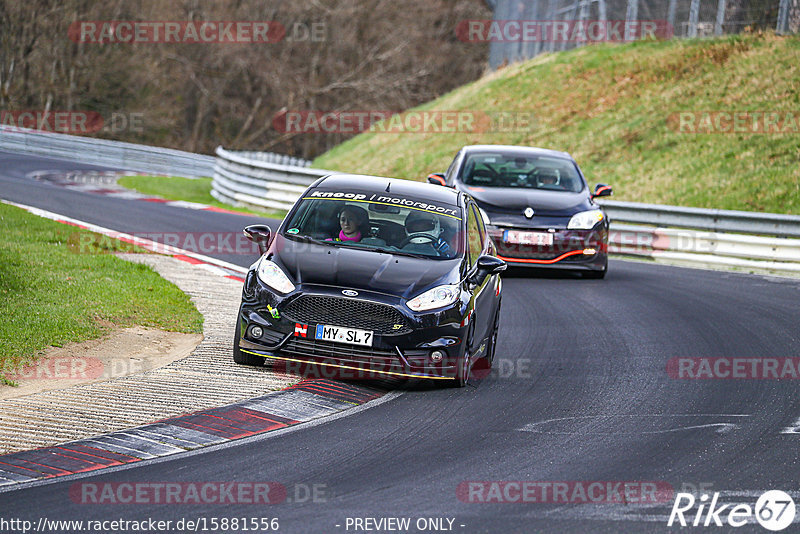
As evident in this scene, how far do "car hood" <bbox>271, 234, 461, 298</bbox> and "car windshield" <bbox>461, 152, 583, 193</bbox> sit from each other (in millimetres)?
7386

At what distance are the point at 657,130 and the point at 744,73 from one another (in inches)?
125

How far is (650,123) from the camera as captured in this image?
30.6 metres

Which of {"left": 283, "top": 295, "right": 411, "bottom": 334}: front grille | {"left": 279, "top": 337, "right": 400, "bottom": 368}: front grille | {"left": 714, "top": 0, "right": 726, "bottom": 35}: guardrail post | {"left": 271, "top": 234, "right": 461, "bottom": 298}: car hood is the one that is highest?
{"left": 714, "top": 0, "right": 726, "bottom": 35}: guardrail post

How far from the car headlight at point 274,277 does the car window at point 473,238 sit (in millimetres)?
1702

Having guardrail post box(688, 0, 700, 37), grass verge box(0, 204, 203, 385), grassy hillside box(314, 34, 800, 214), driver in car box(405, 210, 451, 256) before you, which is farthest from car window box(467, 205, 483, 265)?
guardrail post box(688, 0, 700, 37)

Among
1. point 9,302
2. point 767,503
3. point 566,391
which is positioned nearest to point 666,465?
point 767,503

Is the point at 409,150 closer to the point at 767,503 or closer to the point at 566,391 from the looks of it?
the point at 566,391

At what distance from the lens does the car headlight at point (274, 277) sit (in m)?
8.75

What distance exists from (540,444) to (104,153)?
105 ft

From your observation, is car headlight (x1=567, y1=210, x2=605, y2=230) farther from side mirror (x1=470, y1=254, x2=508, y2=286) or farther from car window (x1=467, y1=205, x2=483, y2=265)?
side mirror (x1=470, y1=254, x2=508, y2=286)

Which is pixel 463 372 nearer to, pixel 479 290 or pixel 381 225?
pixel 479 290

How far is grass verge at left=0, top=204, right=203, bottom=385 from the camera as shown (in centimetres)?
938

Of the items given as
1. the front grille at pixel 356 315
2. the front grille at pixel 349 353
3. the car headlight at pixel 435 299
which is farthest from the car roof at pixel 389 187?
the front grille at pixel 349 353

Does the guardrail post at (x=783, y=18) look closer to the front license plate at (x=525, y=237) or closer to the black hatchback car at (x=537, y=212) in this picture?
the black hatchback car at (x=537, y=212)
